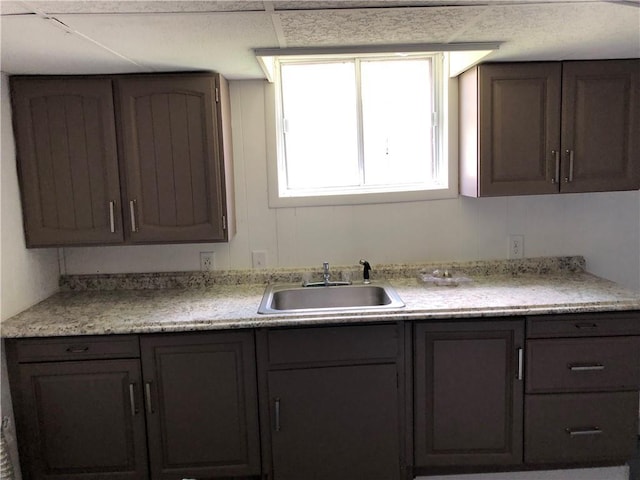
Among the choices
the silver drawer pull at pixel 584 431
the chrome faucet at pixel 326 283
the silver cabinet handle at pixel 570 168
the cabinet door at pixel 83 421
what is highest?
the silver cabinet handle at pixel 570 168

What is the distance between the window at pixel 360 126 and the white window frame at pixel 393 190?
12mm

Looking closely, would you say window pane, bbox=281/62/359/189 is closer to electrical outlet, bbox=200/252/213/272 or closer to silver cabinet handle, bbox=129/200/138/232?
electrical outlet, bbox=200/252/213/272

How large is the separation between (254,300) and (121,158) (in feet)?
3.02

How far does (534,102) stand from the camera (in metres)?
2.32

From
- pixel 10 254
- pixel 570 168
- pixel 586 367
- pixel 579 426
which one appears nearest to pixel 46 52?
pixel 10 254

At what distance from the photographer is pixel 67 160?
2232mm

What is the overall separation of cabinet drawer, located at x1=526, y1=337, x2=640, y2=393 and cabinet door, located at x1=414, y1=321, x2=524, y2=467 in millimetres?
86

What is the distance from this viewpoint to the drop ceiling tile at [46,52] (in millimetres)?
1521

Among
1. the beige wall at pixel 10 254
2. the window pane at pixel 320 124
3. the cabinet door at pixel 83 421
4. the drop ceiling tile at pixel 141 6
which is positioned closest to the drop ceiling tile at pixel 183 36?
the drop ceiling tile at pixel 141 6

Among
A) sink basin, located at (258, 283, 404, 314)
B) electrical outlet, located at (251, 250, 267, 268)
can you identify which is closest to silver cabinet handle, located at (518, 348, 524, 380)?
sink basin, located at (258, 283, 404, 314)

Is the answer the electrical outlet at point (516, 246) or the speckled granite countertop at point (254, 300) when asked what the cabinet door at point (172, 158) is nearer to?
the speckled granite countertop at point (254, 300)

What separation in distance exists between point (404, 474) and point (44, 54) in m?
2.32

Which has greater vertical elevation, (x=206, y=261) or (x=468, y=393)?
(x=206, y=261)

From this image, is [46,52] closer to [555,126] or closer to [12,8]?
[12,8]
